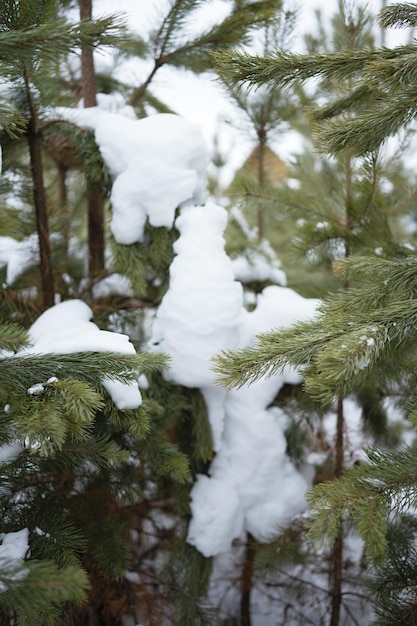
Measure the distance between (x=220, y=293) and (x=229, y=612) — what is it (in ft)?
6.07

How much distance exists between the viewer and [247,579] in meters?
2.09

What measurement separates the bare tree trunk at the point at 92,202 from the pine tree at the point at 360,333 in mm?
911

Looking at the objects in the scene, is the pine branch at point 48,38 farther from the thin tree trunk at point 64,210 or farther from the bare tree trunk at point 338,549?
the bare tree trunk at point 338,549

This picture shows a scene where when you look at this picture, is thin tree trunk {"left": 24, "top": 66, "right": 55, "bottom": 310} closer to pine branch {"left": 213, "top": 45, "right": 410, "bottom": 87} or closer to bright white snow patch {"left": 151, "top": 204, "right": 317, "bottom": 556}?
bright white snow patch {"left": 151, "top": 204, "right": 317, "bottom": 556}

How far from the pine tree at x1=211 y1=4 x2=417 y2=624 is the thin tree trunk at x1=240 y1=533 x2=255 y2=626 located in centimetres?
81

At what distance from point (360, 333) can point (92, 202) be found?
1480 millimetres

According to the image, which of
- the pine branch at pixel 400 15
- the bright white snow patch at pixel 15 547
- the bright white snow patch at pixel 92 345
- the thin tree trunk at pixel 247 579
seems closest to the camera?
the bright white snow patch at pixel 15 547

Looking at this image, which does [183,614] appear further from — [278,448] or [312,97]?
[312,97]

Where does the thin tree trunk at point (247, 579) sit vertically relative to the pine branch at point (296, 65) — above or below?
below

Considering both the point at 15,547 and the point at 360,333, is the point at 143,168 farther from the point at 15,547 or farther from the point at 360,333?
the point at 15,547

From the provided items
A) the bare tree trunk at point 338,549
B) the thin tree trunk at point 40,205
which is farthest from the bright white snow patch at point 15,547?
the bare tree trunk at point 338,549

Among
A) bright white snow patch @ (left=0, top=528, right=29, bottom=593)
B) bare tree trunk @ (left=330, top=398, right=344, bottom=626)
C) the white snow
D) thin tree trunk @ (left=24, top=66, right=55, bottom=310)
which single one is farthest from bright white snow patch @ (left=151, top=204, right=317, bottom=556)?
bright white snow patch @ (left=0, top=528, right=29, bottom=593)

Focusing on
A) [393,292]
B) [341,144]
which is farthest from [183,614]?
[341,144]

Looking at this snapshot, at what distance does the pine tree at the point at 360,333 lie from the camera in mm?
993
